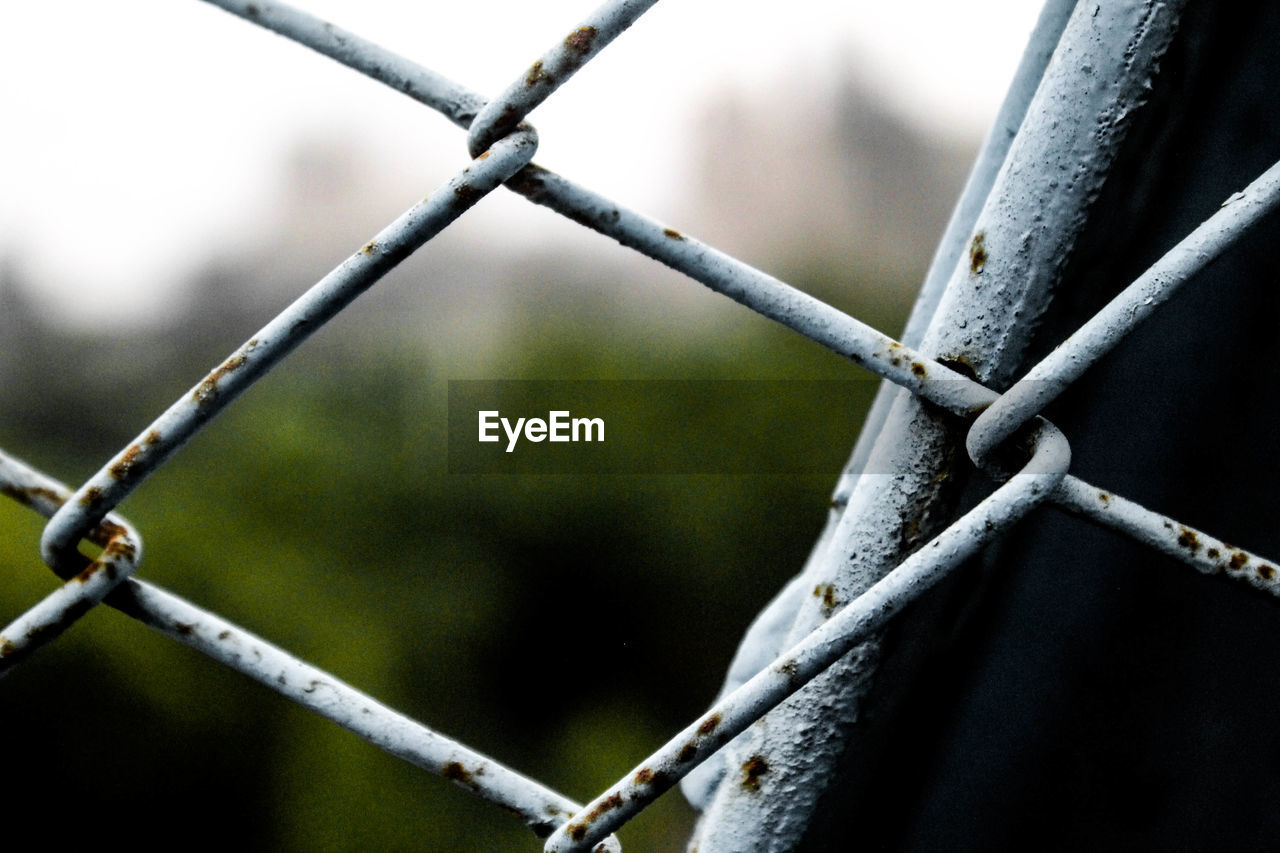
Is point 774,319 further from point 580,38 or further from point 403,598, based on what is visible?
point 403,598

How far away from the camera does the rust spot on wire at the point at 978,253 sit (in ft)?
0.69

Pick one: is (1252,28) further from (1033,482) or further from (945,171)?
(945,171)

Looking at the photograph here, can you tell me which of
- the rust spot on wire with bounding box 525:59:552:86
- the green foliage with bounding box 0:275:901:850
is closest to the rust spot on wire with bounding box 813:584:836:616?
the rust spot on wire with bounding box 525:59:552:86

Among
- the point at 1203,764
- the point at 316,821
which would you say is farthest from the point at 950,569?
the point at 316,821

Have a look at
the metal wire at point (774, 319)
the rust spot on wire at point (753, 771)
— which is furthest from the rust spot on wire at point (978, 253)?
the rust spot on wire at point (753, 771)

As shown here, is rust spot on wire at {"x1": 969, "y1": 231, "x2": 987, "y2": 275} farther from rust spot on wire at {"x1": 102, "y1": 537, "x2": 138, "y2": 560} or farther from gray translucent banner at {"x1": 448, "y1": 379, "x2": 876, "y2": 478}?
gray translucent banner at {"x1": 448, "y1": 379, "x2": 876, "y2": 478}

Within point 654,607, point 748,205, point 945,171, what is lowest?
point 654,607

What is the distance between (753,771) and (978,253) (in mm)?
128

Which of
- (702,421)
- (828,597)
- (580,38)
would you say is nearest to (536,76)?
(580,38)

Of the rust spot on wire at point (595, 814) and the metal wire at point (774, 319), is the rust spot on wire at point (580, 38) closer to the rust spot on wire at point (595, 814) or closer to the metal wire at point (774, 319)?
the metal wire at point (774, 319)

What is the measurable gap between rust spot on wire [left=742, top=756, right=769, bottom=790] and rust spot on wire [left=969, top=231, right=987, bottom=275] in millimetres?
121

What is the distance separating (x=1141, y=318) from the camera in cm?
19

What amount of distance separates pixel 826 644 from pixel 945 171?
5958 mm

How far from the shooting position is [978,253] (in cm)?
21
